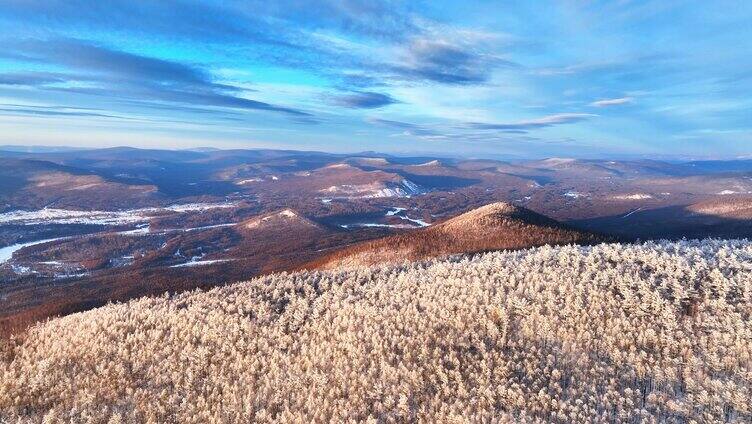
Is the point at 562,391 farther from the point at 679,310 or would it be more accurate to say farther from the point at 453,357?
the point at 679,310

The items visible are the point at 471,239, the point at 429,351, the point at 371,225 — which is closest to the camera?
the point at 429,351

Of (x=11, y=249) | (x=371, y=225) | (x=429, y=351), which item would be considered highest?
(x=429, y=351)

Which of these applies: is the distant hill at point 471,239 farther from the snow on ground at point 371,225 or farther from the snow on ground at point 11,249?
the snow on ground at point 371,225

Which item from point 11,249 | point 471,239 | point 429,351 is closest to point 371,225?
point 11,249

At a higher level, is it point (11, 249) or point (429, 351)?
point (429, 351)

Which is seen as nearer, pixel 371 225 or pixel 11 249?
pixel 11 249

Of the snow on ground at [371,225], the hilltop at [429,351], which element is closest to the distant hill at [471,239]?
the hilltop at [429,351]

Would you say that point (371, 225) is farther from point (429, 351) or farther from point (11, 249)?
point (429, 351)
